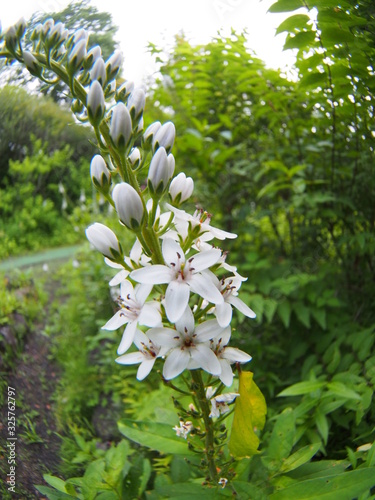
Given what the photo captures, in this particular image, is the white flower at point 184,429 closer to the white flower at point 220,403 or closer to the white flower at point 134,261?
the white flower at point 220,403

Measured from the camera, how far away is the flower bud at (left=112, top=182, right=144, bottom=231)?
3.35 ft

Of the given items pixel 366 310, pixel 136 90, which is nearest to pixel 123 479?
pixel 136 90

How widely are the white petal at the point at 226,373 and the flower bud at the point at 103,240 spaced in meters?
0.39

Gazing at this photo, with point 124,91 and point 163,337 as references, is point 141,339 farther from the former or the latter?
point 124,91

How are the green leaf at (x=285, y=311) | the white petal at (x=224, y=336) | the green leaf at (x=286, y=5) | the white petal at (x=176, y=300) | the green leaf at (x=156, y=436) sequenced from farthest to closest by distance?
the green leaf at (x=285, y=311), the green leaf at (x=286, y=5), the green leaf at (x=156, y=436), the white petal at (x=224, y=336), the white petal at (x=176, y=300)

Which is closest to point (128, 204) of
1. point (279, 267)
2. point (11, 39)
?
point (11, 39)

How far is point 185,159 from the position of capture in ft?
9.49

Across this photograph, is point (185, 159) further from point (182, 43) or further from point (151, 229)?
point (151, 229)

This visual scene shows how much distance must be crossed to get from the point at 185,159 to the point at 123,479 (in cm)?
201

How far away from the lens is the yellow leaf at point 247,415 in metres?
1.14

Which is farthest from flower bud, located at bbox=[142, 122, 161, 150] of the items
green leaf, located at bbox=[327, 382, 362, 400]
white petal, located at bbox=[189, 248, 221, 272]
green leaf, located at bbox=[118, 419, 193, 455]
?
green leaf, located at bbox=[327, 382, 362, 400]

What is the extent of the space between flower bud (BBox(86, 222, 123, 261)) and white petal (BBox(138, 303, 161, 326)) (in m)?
0.17

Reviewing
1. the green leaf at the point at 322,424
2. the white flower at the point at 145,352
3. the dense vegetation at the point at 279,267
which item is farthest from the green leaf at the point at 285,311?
the white flower at the point at 145,352

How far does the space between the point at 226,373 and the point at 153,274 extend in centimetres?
32
